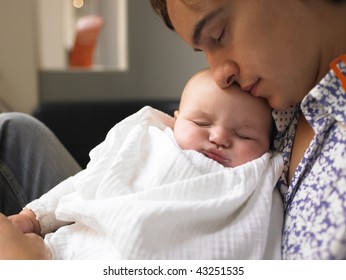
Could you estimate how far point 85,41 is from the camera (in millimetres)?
2949

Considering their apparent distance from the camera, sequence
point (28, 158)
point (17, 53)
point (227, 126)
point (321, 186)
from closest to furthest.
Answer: point (321, 186)
point (227, 126)
point (28, 158)
point (17, 53)

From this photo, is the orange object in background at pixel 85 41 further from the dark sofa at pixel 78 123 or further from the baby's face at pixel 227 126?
the baby's face at pixel 227 126

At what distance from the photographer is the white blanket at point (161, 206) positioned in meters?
0.62

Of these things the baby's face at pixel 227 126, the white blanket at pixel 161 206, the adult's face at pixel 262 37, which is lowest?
the white blanket at pixel 161 206

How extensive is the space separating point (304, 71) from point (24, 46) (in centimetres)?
216

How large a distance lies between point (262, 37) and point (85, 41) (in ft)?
8.06

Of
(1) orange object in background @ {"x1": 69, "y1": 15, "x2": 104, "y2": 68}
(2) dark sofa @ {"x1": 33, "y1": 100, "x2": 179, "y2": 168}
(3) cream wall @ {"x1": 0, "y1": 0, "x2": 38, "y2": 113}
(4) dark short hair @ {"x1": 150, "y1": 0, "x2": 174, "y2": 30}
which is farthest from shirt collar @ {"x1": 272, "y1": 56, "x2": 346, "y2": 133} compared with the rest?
(1) orange object in background @ {"x1": 69, "y1": 15, "x2": 104, "y2": 68}

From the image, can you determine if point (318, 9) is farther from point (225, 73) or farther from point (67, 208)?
point (67, 208)

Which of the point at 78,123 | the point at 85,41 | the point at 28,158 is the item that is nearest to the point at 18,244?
the point at 28,158

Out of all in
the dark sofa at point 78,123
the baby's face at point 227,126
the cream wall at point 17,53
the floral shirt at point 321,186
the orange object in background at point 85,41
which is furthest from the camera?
the orange object in background at point 85,41

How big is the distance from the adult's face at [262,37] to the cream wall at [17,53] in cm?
202

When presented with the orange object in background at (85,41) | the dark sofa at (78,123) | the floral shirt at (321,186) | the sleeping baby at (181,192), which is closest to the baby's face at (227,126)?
the sleeping baby at (181,192)

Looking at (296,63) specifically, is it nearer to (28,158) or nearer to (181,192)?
(181,192)

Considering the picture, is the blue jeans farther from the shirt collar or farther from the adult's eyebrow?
the shirt collar
